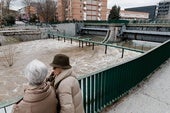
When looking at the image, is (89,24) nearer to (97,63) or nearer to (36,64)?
(97,63)

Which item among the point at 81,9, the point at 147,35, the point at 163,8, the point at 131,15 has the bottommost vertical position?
the point at 147,35

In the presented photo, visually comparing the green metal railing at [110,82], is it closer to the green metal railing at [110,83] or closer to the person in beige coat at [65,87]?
the green metal railing at [110,83]

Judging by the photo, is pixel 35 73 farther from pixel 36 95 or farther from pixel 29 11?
pixel 29 11

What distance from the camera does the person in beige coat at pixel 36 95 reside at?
1.38 metres

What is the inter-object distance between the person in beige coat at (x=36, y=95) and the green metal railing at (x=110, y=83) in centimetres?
72

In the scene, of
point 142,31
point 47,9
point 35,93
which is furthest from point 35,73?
point 47,9

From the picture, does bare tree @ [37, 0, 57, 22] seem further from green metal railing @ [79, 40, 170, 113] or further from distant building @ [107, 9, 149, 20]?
green metal railing @ [79, 40, 170, 113]

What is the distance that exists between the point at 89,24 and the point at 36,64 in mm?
33439

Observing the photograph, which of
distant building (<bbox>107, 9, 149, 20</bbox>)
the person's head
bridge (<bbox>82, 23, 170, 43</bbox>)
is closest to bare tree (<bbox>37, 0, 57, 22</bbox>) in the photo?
bridge (<bbox>82, 23, 170, 43</bbox>)

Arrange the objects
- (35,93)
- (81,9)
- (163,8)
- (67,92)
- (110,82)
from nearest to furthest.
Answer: (35,93) < (67,92) < (110,82) < (81,9) < (163,8)

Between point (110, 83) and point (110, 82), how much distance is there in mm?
24

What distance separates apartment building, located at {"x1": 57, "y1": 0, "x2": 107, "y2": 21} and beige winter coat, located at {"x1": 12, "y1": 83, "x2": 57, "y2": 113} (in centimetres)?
5431

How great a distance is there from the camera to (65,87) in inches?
61.4

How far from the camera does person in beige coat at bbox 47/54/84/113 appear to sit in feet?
5.01
